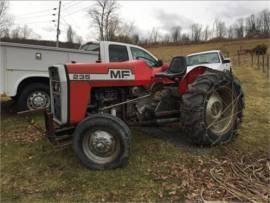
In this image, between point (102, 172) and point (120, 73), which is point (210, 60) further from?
point (102, 172)

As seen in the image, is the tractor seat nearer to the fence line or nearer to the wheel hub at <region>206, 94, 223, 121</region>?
the wheel hub at <region>206, 94, 223, 121</region>

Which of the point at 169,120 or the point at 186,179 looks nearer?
the point at 186,179

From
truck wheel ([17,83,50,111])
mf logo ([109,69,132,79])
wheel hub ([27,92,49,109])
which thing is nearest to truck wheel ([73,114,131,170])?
Answer: mf logo ([109,69,132,79])

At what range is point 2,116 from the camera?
795 cm

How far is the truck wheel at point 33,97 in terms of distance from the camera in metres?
7.54

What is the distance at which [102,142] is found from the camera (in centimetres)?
453

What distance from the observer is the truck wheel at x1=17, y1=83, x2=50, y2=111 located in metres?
7.54

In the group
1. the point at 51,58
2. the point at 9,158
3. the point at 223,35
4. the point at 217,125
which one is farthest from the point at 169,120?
the point at 223,35

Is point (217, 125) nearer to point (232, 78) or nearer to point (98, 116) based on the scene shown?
point (232, 78)

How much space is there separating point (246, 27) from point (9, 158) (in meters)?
57.5

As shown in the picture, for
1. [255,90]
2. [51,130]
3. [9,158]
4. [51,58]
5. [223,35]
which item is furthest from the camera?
[223,35]

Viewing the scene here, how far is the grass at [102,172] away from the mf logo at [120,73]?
3.83 feet

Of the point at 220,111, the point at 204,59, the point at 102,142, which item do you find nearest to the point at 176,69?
the point at 220,111

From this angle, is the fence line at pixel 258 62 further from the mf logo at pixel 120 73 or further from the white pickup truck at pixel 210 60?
the mf logo at pixel 120 73
